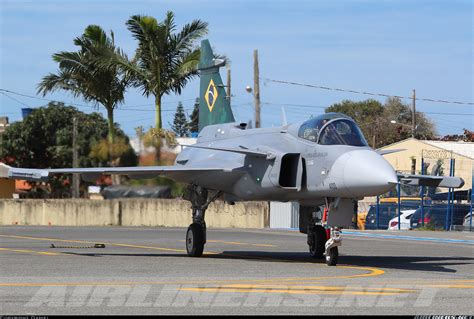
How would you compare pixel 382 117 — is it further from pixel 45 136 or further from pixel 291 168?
pixel 291 168

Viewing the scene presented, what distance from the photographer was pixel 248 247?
27.3m

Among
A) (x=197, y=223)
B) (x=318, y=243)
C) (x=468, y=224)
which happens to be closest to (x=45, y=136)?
(x=468, y=224)

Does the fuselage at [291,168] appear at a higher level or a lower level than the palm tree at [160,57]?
lower

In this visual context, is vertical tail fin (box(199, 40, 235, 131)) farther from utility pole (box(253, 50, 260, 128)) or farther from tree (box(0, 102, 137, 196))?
tree (box(0, 102, 137, 196))

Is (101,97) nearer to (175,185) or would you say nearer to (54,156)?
(175,185)

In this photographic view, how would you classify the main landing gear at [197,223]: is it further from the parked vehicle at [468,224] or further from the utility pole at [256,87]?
the utility pole at [256,87]

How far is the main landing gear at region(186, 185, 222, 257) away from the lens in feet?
73.6

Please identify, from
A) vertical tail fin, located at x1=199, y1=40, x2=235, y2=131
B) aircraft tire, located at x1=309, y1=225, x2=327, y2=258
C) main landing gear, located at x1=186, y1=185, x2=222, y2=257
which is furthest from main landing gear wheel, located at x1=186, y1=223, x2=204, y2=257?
vertical tail fin, located at x1=199, y1=40, x2=235, y2=131

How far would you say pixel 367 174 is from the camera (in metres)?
18.4

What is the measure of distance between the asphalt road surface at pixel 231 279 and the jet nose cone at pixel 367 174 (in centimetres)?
154

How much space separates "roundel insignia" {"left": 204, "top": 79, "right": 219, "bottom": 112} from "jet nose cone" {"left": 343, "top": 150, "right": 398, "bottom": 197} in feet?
26.6

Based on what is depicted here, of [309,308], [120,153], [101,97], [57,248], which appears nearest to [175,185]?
[120,153]

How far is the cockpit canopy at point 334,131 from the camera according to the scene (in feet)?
64.6

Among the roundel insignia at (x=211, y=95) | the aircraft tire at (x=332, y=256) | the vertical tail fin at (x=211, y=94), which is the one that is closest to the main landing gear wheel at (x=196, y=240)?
the aircraft tire at (x=332, y=256)
